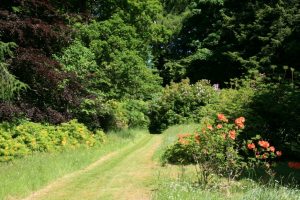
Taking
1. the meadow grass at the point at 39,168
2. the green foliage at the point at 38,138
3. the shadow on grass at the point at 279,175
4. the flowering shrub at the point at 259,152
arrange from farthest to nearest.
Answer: the green foliage at the point at 38,138
the shadow on grass at the point at 279,175
the meadow grass at the point at 39,168
the flowering shrub at the point at 259,152

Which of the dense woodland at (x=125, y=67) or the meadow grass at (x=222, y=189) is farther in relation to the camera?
the dense woodland at (x=125, y=67)

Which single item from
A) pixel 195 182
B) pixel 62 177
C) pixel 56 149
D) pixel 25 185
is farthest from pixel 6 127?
pixel 195 182

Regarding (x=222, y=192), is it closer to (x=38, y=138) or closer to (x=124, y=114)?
(x=38, y=138)

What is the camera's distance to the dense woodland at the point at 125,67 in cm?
1153

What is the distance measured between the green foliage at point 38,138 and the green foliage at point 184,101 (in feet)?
27.3

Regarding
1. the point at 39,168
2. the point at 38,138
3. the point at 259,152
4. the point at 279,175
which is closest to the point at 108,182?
the point at 39,168

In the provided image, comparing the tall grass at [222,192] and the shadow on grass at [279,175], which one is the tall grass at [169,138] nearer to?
the shadow on grass at [279,175]

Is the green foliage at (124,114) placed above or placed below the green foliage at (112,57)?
below

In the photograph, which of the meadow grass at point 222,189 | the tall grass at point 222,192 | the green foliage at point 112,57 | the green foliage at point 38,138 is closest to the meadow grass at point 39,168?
the green foliage at point 38,138

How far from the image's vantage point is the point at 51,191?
834cm

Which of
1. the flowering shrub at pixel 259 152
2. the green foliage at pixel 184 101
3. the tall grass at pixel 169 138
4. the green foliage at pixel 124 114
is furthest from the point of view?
the green foliage at pixel 184 101

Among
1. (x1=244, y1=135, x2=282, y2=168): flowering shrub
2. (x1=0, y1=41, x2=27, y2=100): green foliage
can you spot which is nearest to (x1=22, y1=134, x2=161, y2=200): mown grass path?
(x1=244, y1=135, x2=282, y2=168): flowering shrub

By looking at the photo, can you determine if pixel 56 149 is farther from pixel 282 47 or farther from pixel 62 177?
pixel 282 47

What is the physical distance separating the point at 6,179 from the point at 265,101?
7.13 meters
